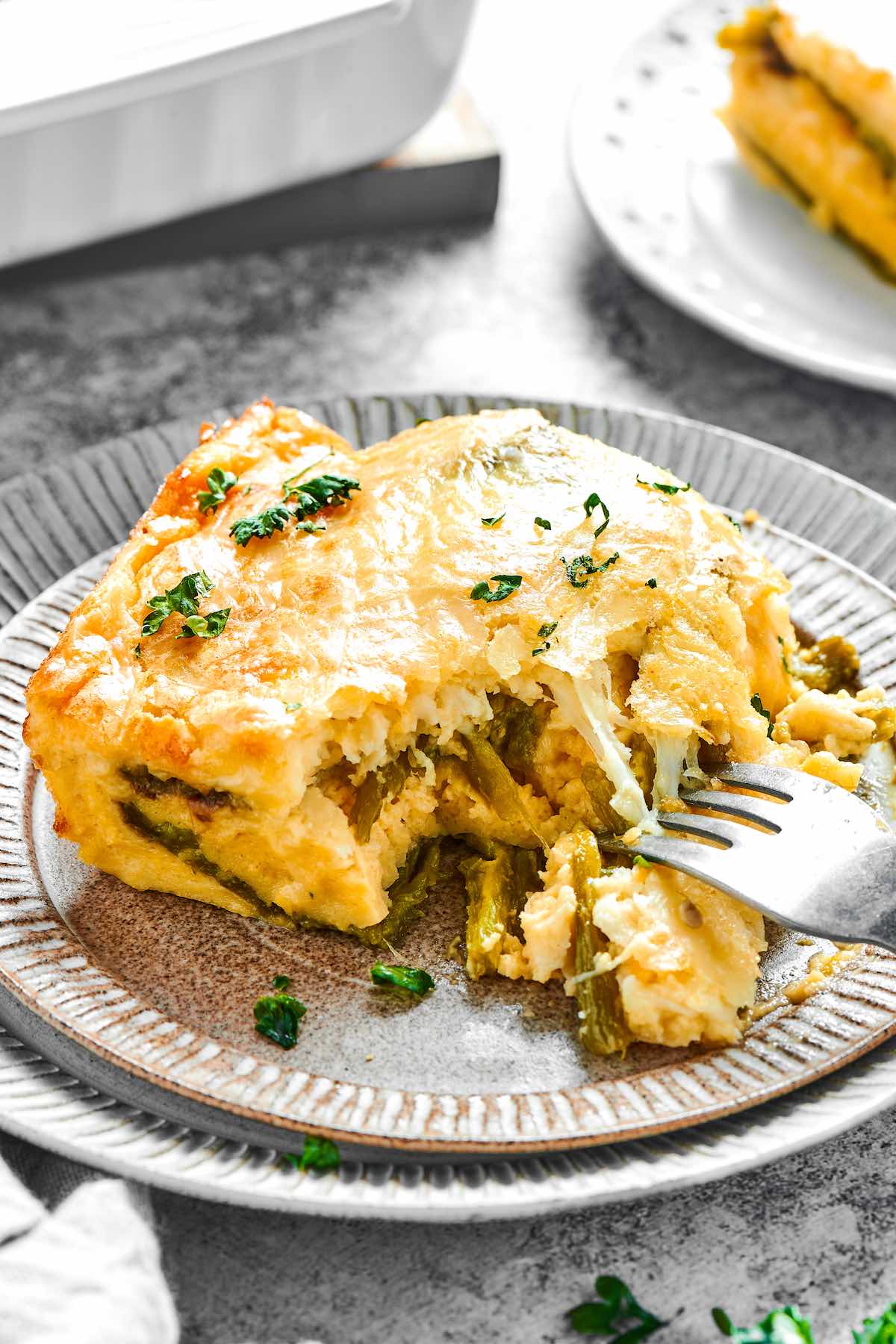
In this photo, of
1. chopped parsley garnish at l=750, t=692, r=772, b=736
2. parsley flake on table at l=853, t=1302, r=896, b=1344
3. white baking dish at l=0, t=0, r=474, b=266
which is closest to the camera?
parsley flake on table at l=853, t=1302, r=896, b=1344

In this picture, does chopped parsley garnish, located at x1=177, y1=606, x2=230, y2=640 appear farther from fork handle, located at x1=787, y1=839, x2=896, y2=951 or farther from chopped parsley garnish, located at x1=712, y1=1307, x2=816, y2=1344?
chopped parsley garnish, located at x1=712, y1=1307, x2=816, y2=1344

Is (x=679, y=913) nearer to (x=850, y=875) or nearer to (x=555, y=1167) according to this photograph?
(x=850, y=875)

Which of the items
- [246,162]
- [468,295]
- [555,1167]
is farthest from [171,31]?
[555,1167]

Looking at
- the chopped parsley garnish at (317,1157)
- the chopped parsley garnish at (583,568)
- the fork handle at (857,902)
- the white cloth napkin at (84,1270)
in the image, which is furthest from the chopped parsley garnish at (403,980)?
the chopped parsley garnish at (583,568)

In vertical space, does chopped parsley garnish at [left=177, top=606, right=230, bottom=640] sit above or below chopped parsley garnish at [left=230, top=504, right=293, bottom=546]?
below

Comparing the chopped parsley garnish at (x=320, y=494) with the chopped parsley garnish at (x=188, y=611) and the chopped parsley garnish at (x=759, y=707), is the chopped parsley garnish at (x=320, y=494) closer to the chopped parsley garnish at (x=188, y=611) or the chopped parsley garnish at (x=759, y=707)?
the chopped parsley garnish at (x=188, y=611)

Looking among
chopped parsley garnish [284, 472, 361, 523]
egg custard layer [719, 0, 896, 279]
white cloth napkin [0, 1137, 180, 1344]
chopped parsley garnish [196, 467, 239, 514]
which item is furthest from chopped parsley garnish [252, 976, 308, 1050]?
egg custard layer [719, 0, 896, 279]

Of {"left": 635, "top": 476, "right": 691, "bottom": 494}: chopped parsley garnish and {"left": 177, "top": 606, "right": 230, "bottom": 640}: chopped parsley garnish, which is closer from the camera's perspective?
{"left": 177, "top": 606, "right": 230, "bottom": 640}: chopped parsley garnish

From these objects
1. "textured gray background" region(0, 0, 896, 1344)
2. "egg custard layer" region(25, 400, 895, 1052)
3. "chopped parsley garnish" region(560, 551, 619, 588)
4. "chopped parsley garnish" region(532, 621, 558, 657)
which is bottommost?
"textured gray background" region(0, 0, 896, 1344)
